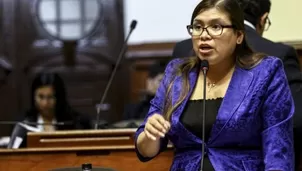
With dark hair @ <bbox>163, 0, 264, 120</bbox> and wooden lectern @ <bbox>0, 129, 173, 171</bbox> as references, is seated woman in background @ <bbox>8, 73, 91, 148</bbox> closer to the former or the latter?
wooden lectern @ <bbox>0, 129, 173, 171</bbox>

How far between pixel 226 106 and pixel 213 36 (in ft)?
0.71

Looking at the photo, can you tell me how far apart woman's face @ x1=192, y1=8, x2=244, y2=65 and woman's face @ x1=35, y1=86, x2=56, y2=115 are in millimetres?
2236

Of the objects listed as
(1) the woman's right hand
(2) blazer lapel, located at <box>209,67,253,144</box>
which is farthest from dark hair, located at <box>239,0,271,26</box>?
(1) the woman's right hand

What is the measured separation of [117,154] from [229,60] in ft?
2.23

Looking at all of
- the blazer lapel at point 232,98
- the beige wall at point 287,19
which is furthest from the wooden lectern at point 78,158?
the beige wall at point 287,19

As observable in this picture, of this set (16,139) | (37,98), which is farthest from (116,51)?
(16,139)

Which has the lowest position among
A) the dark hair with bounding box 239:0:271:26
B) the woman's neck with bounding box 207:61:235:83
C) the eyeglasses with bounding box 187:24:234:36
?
the woman's neck with bounding box 207:61:235:83

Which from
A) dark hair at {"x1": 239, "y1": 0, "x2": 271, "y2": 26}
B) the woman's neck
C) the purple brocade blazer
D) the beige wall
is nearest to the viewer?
the purple brocade blazer

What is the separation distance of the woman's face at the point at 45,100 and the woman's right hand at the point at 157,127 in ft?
7.63

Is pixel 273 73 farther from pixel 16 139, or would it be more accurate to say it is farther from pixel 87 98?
pixel 87 98

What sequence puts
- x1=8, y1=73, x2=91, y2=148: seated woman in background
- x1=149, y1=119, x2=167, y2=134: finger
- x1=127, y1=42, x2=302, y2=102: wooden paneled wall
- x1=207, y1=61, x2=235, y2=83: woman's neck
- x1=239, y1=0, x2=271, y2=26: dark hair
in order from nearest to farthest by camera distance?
1. x1=149, y1=119, x2=167, y2=134: finger
2. x1=207, y1=61, x2=235, y2=83: woman's neck
3. x1=239, y1=0, x2=271, y2=26: dark hair
4. x1=8, y1=73, x2=91, y2=148: seated woman in background
5. x1=127, y1=42, x2=302, y2=102: wooden paneled wall

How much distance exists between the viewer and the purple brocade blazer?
2090 millimetres

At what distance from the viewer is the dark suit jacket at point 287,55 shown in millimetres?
2520

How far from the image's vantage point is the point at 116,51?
21.3 ft
